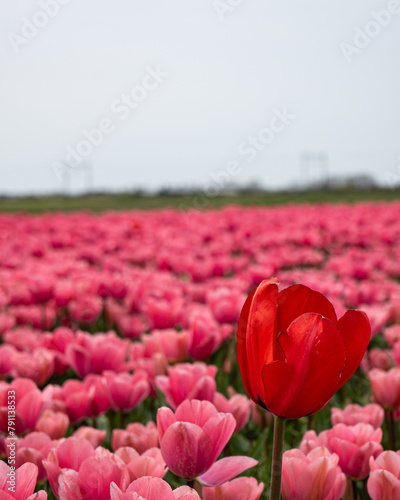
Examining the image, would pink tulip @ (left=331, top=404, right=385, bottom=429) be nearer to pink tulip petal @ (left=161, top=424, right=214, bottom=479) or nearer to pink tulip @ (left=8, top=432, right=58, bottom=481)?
pink tulip petal @ (left=161, top=424, right=214, bottom=479)

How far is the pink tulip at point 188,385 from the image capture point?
1.21m

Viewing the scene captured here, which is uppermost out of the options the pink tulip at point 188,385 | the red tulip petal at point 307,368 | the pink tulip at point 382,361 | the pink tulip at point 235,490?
the red tulip petal at point 307,368

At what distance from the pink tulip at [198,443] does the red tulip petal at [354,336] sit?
23 cm

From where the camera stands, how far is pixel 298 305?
0.85 m

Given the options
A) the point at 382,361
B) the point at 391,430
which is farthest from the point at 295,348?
the point at 382,361

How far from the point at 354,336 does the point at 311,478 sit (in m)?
0.27

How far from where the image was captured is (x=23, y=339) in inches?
82.0

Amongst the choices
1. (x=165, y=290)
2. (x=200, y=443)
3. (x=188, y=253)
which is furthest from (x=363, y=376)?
(x=188, y=253)

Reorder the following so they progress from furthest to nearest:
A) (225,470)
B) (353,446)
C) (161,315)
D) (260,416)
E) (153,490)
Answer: (161,315) → (260,416) → (353,446) → (225,470) → (153,490)

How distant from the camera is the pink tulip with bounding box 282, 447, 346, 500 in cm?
91

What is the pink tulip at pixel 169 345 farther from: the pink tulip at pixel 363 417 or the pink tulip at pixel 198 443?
the pink tulip at pixel 198 443

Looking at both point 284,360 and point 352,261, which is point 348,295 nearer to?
point 352,261

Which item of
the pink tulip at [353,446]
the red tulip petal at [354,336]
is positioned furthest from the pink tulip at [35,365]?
the red tulip petal at [354,336]

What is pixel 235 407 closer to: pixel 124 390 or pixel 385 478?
pixel 124 390
